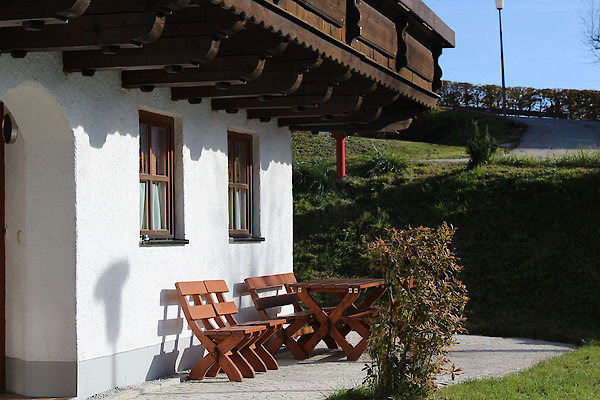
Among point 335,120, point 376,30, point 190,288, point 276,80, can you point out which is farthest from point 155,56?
point 335,120

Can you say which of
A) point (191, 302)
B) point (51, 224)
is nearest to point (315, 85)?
point (191, 302)

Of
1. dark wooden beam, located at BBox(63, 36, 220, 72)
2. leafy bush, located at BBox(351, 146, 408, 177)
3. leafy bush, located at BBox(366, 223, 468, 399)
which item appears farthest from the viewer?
leafy bush, located at BBox(351, 146, 408, 177)

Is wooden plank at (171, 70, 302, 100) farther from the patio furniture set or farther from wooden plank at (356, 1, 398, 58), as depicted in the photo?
the patio furniture set

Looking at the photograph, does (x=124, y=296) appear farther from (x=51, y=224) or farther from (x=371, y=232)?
(x=371, y=232)

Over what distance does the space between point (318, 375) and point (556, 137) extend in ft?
66.8

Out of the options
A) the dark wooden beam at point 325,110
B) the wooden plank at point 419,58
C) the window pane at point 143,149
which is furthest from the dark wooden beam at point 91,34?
the wooden plank at point 419,58

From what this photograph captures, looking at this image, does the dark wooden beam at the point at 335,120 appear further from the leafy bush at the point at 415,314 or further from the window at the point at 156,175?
the leafy bush at the point at 415,314

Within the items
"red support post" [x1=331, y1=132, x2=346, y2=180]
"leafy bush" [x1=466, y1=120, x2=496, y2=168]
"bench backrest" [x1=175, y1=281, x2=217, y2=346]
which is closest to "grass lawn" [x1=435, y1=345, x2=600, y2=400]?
"bench backrest" [x1=175, y1=281, x2=217, y2=346]

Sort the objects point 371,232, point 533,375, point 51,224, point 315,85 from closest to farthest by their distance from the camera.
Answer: point 51,224 → point 533,375 → point 315,85 → point 371,232

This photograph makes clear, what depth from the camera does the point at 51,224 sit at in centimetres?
676

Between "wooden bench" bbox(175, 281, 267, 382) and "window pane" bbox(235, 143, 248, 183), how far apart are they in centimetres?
227

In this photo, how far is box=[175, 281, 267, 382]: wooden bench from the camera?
25.2 feet

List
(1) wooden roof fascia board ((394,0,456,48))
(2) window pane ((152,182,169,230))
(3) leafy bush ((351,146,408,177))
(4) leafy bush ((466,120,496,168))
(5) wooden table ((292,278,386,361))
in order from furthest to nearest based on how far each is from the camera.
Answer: (3) leafy bush ((351,146,408,177)) < (4) leafy bush ((466,120,496,168)) < (1) wooden roof fascia board ((394,0,456,48)) < (5) wooden table ((292,278,386,361)) < (2) window pane ((152,182,169,230))

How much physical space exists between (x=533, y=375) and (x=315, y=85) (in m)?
3.77
